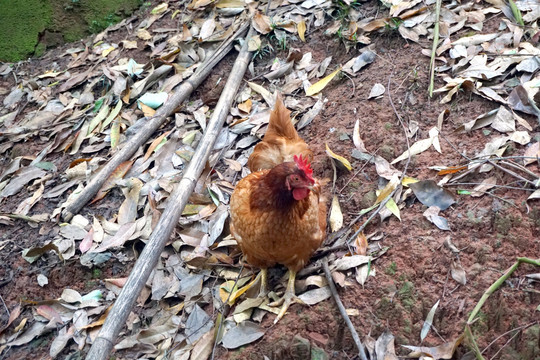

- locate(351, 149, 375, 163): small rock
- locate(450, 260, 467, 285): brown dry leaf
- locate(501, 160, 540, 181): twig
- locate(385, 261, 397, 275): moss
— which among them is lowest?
locate(385, 261, 397, 275): moss

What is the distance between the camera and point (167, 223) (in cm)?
360

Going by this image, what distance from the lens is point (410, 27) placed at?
13.6ft

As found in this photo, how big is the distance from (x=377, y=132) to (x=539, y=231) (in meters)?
1.40

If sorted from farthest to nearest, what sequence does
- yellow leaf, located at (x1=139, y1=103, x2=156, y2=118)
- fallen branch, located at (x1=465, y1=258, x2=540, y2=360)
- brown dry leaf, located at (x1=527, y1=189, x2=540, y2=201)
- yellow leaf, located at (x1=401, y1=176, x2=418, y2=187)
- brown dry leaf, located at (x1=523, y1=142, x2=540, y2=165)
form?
yellow leaf, located at (x1=139, y1=103, x2=156, y2=118), yellow leaf, located at (x1=401, y1=176, x2=418, y2=187), brown dry leaf, located at (x1=523, y1=142, x2=540, y2=165), brown dry leaf, located at (x1=527, y1=189, x2=540, y2=201), fallen branch, located at (x1=465, y1=258, x2=540, y2=360)

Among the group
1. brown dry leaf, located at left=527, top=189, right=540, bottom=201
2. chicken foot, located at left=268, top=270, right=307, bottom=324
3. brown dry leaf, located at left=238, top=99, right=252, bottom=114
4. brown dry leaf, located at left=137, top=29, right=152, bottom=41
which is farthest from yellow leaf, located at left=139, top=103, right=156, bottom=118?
brown dry leaf, located at left=527, top=189, right=540, bottom=201

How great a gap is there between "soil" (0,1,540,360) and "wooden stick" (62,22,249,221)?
18 centimetres

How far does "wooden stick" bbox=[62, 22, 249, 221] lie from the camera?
4133 millimetres

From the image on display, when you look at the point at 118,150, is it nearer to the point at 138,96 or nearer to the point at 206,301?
the point at 138,96

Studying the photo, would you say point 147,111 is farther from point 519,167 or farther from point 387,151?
point 519,167

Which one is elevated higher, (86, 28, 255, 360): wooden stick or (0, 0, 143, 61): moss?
(0, 0, 143, 61): moss

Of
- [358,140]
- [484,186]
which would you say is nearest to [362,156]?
[358,140]

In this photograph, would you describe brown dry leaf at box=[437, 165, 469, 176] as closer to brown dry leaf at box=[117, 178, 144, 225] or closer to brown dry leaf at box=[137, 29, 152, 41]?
brown dry leaf at box=[117, 178, 144, 225]

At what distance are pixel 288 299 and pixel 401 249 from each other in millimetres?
832

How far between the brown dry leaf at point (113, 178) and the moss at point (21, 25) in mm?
2629
